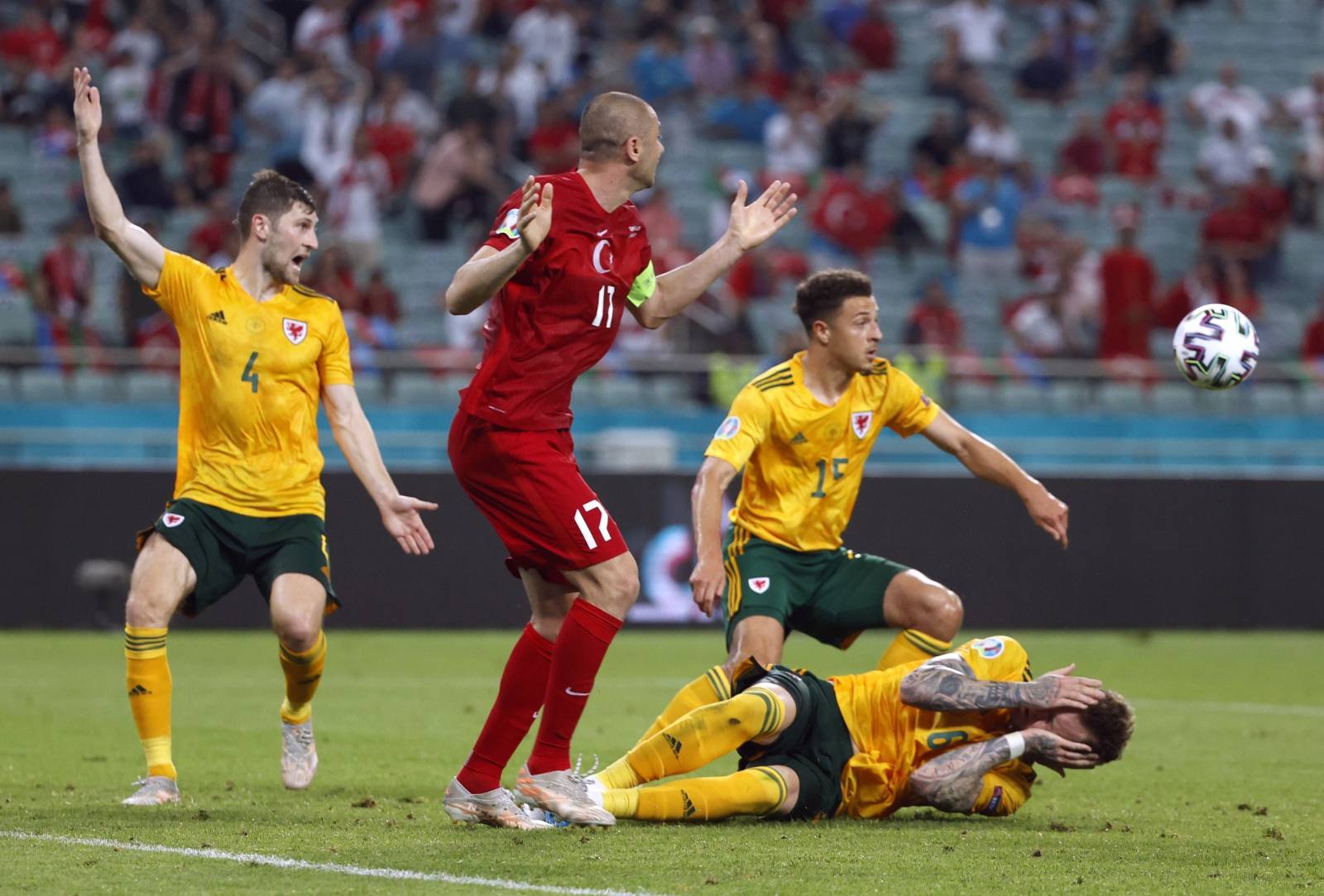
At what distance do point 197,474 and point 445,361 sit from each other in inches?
324

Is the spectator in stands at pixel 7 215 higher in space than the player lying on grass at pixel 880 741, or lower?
higher

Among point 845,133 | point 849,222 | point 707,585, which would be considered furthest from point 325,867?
point 845,133

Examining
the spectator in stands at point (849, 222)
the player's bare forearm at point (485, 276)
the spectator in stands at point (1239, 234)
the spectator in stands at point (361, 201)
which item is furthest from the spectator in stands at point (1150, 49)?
the player's bare forearm at point (485, 276)

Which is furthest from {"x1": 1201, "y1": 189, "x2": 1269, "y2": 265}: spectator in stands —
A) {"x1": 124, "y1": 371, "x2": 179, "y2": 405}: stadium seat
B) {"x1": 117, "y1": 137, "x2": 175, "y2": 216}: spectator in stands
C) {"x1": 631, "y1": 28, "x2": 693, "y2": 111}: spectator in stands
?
{"x1": 124, "y1": 371, "x2": 179, "y2": 405}: stadium seat

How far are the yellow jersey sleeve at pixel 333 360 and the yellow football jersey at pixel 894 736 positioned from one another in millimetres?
2168

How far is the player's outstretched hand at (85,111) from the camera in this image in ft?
20.4

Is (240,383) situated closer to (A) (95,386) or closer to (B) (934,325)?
(A) (95,386)

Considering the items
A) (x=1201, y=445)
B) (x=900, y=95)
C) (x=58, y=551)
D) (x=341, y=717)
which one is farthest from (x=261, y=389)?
(x=900, y=95)

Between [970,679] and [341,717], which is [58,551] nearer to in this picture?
[341,717]

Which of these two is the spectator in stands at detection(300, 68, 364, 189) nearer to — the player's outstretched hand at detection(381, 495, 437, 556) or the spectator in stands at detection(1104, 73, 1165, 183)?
the spectator in stands at detection(1104, 73, 1165, 183)

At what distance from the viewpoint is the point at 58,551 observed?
14.3 m

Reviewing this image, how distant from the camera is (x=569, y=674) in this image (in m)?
5.93

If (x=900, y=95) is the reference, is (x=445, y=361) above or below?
below

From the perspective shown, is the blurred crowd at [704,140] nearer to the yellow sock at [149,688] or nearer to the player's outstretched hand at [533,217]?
the yellow sock at [149,688]
